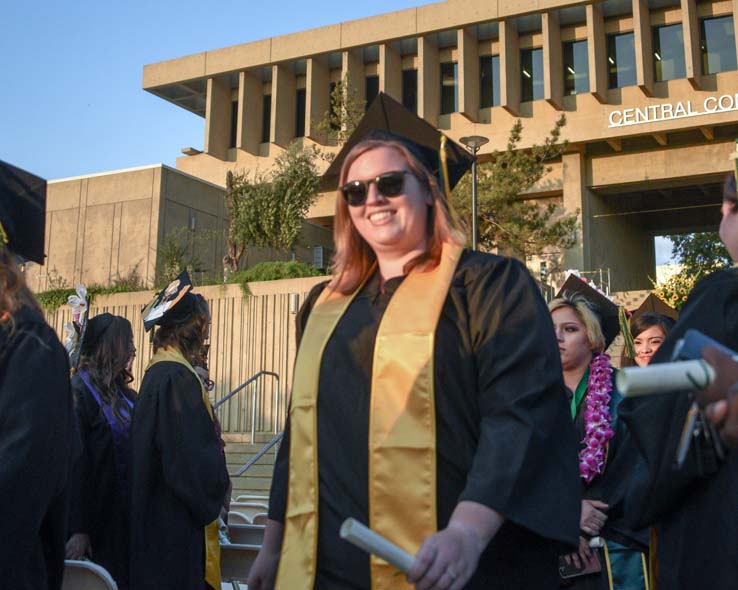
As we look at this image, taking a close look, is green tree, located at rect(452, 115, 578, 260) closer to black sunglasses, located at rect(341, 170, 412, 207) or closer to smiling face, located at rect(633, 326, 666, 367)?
smiling face, located at rect(633, 326, 666, 367)

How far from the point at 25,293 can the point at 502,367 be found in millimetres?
1589

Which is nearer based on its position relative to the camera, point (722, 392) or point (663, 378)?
point (663, 378)

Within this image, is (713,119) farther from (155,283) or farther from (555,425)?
(555,425)

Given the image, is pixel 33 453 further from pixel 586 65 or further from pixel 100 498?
pixel 586 65

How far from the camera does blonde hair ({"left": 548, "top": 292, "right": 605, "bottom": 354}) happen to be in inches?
168

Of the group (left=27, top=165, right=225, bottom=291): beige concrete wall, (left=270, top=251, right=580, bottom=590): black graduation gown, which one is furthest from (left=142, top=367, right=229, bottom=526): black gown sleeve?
(left=27, top=165, right=225, bottom=291): beige concrete wall

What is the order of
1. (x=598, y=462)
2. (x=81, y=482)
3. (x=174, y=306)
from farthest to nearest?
(x=174, y=306) → (x=81, y=482) → (x=598, y=462)

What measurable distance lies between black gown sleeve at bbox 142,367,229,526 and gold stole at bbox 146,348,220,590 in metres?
0.07

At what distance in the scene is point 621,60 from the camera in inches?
1078

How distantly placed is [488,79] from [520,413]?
28316 millimetres

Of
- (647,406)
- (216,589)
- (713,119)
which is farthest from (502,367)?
(713,119)

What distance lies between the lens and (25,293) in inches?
107

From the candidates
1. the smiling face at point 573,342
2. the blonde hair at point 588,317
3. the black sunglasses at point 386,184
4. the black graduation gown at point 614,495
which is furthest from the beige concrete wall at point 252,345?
the black sunglasses at point 386,184

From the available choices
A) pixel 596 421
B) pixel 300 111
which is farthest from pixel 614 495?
pixel 300 111
